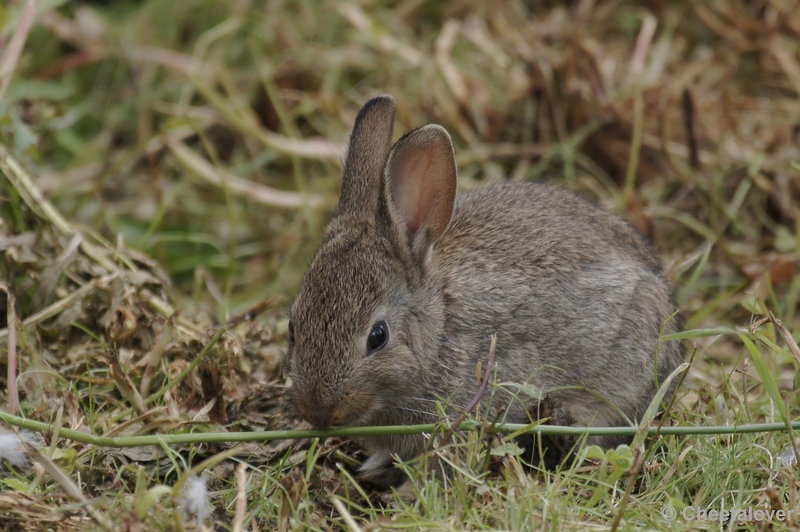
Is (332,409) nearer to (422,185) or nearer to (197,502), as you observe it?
(197,502)

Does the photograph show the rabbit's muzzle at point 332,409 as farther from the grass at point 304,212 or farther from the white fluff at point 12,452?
the white fluff at point 12,452

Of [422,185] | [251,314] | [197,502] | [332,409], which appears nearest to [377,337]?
[332,409]

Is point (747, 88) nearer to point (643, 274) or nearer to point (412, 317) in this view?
point (643, 274)

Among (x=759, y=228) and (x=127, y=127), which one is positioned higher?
(x=127, y=127)

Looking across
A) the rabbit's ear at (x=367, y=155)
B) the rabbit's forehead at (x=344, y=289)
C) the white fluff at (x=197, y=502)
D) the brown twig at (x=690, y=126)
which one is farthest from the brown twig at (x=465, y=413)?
the brown twig at (x=690, y=126)

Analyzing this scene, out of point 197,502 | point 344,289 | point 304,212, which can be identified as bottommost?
point 197,502

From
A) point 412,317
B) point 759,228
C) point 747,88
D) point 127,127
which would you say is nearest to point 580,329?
point 412,317

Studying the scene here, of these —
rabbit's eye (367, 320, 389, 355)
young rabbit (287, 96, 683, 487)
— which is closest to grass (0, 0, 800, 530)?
young rabbit (287, 96, 683, 487)
